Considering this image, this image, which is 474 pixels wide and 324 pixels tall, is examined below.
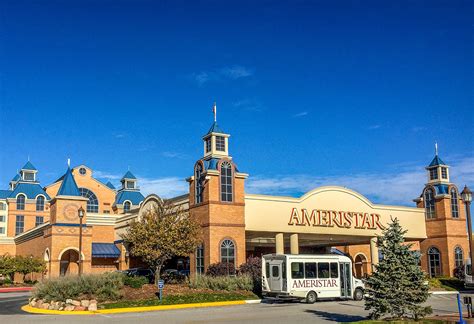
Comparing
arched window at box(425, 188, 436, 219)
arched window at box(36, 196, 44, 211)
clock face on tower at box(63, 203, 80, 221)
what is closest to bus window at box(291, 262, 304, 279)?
clock face on tower at box(63, 203, 80, 221)

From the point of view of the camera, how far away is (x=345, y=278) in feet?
97.2

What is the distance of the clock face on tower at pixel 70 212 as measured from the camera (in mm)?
46906

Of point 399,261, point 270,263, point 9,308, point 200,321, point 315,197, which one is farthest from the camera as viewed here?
point 315,197

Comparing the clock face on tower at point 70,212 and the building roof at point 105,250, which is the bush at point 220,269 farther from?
the clock face on tower at point 70,212

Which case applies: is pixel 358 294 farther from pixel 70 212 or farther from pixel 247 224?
pixel 70 212

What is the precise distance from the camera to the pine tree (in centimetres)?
1820

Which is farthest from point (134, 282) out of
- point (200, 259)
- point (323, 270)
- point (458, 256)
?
point (458, 256)

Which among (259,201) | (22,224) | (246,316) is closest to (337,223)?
(259,201)

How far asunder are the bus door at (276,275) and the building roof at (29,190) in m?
50.2

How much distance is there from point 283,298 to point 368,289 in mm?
9686

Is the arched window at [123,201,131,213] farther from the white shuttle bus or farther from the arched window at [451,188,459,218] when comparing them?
the white shuttle bus

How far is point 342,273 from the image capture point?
97.0 ft

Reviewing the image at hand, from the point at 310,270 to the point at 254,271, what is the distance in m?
6.25

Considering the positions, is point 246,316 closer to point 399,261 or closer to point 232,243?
point 399,261
